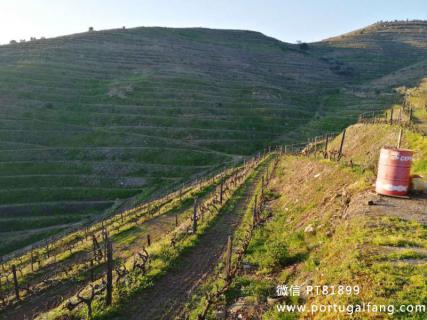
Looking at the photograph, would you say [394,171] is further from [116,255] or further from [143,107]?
[143,107]

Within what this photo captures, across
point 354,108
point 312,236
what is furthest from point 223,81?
point 312,236

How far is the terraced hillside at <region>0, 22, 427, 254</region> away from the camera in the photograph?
193 feet

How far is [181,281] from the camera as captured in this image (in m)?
17.2

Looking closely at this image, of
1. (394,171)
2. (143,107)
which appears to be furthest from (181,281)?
(143,107)

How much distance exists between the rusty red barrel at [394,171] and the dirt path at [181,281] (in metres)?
8.97

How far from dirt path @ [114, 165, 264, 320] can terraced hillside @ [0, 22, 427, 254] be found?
33.3 metres

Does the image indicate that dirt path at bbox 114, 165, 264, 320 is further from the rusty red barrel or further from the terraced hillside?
the terraced hillside

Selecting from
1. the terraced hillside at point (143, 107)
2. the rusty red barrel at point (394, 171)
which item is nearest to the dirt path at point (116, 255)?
the rusty red barrel at point (394, 171)

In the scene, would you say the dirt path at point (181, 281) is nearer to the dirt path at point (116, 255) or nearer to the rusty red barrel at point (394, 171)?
the dirt path at point (116, 255)

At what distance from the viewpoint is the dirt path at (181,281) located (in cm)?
1478

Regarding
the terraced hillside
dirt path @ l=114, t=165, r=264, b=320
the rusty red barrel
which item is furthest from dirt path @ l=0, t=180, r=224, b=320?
the terraced hillside

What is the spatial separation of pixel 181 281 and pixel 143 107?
69813 millimetres

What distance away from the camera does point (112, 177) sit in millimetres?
61781

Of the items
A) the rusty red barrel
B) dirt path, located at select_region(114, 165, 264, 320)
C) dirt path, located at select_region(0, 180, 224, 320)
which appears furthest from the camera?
dirt path, located at select_region(0, 180, 224, 320)
